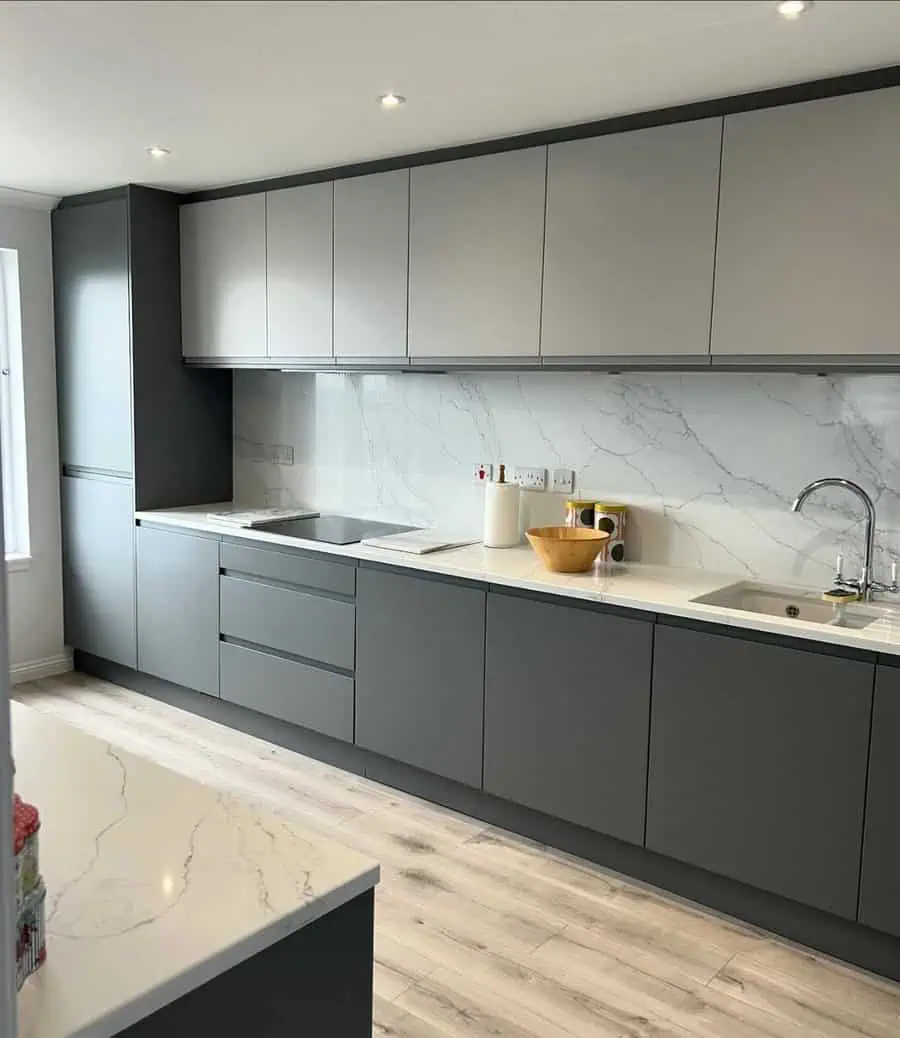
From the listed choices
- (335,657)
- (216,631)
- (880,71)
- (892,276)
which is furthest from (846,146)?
(216,631)

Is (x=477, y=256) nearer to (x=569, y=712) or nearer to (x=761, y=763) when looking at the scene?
(x=569, y=712)

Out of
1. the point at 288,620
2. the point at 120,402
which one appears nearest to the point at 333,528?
the point at 288,620

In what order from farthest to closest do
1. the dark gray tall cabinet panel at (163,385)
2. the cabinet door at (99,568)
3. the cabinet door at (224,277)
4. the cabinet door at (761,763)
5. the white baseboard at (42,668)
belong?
the white baseboard at (42,668), the cabinet door at (99,568), the dark gray tall cabinet panel at (163,385), the cabinet door at (224,277), the cabinet door at (761,763)

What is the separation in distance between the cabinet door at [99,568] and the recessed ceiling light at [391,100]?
7.34 ft

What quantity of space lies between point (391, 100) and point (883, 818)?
92.2 inches

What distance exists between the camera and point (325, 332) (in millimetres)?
3889

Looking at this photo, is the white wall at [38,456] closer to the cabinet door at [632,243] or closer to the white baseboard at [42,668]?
the white baseboard at [42,668]

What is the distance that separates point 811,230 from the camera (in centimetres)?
264

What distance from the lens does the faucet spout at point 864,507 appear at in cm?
284

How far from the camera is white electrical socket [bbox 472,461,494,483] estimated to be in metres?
3.81

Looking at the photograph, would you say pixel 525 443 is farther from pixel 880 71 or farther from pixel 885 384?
pixel 880 71

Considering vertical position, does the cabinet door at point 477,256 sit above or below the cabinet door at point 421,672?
above

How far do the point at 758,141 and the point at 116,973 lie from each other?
8.41 feet

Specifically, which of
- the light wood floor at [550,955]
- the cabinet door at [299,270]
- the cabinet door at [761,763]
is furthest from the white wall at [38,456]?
the cabinet door at [761,763]
